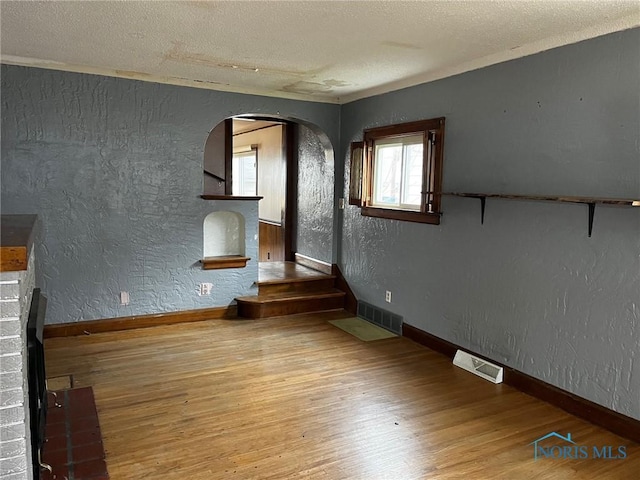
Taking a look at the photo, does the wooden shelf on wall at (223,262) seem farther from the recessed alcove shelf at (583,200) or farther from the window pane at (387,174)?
the recessed alcove shelf at (583,200)

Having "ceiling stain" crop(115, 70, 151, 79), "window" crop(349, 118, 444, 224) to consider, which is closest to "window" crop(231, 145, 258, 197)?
"window" crop(349, 118, 444, 224)

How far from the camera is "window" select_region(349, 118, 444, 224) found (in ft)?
12.9

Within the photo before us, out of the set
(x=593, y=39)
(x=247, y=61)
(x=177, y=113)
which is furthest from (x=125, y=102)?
(x=593, y=39)

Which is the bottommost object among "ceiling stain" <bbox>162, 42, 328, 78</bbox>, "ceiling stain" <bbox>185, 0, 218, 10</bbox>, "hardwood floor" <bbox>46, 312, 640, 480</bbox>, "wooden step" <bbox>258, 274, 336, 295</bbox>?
"hardwood floor" <bbox>46, 312, 640, 480</bbox>

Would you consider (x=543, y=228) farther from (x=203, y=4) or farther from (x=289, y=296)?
(x=289, y=296)

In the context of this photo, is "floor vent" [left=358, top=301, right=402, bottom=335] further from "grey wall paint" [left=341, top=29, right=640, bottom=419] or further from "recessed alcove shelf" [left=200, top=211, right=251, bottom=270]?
"recessed alcove shelf" [left=200, top=211, right=251, bottom=270]

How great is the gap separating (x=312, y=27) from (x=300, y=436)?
2313mm

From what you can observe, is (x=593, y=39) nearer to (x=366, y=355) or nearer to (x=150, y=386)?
(x=366, y=355)

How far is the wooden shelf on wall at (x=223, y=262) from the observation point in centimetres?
473

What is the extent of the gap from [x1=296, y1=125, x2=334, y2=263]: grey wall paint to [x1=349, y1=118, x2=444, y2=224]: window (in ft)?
1.75

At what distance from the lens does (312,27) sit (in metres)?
2.77

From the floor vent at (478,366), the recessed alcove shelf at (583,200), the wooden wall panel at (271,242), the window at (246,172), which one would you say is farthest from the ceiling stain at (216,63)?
the window at (246,172)

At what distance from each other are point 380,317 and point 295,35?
279cm

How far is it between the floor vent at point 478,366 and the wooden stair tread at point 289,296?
5.94 ft
